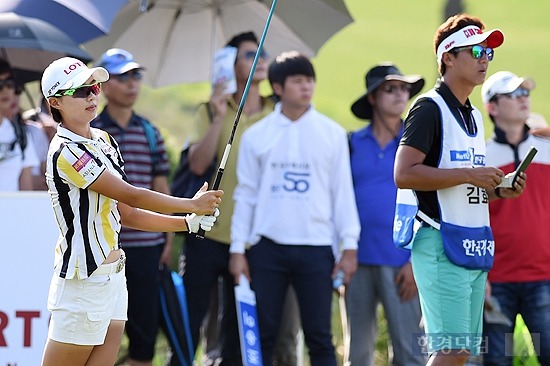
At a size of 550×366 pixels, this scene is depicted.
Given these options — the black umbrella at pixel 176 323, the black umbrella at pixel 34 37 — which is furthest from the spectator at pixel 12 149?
the black umbrella at pixel 176 323

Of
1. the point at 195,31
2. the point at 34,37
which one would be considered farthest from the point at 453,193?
the point at 195,31

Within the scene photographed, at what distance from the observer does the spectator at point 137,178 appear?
284 inches

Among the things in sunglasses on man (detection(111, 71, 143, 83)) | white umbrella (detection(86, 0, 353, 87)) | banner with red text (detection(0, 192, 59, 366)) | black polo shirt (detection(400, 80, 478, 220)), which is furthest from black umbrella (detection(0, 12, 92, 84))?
black polo shirt (detection(400, 80, 478, 220))

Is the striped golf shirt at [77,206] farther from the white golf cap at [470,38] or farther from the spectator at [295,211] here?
the spectator at [295,211]

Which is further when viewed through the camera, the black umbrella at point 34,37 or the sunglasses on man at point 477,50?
the black umbrella at point 34,37

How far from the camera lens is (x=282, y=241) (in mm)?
7141

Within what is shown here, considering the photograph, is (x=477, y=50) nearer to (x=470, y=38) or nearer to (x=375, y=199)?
(x=470, y=38)

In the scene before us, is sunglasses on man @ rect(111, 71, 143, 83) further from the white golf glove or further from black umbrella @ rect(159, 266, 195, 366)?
the white golf glove

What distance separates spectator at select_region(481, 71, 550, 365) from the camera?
273 inches

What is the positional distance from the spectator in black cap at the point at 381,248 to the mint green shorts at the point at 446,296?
1.79 meters

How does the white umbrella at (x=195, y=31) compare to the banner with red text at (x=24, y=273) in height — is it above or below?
above

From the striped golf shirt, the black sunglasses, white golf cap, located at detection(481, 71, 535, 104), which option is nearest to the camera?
the striped golf shirt

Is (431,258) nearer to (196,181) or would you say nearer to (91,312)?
(91,312)

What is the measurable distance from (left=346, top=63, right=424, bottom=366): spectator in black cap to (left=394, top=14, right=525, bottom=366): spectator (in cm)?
180
